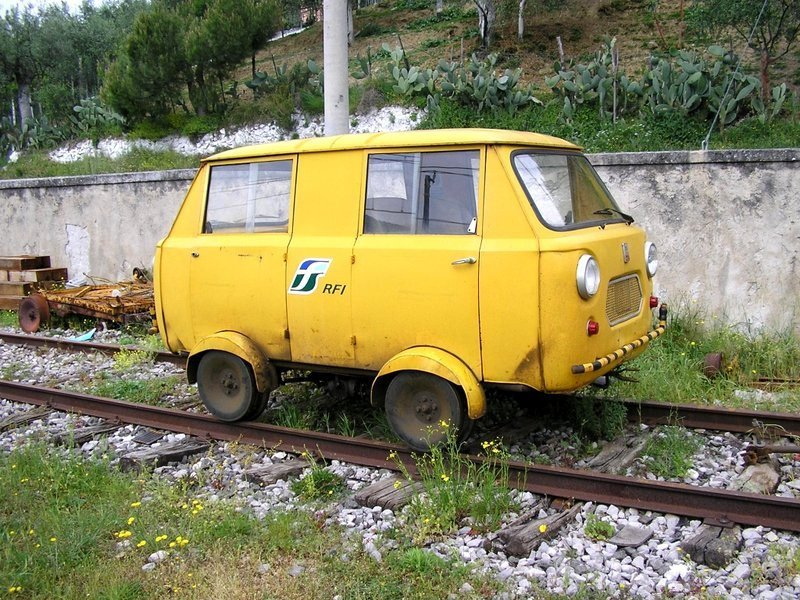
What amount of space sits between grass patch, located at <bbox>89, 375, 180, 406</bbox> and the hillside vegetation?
26.6 ft

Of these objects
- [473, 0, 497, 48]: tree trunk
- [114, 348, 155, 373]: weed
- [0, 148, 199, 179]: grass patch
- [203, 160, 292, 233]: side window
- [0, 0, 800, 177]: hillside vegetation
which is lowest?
[114, 348, 155, 373]: weed

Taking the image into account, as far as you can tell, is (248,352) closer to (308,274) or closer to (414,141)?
(308,274)

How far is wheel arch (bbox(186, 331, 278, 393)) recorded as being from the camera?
597cm

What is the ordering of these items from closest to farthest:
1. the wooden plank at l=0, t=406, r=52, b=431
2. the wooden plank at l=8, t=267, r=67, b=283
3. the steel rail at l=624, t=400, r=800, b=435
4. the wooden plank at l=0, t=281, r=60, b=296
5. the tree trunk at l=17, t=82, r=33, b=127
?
the steel rail at l=624, t=400, r=800, b=435, the wooden plank at l=0, t=406, r=52, b=431, the wooden plank at l=0, t=281, r=60, b=296, the wooden plank at l=8, t=267, r=67, b=283, the tree trunk at l=17, t=82, r=33, b=127

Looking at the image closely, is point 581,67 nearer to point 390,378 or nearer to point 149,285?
point 149,285

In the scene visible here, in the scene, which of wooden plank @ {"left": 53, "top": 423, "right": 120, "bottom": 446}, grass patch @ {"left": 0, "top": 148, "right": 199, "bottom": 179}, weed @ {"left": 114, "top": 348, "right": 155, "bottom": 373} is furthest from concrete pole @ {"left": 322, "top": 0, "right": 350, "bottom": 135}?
grass patch @ {"left": 0, "top": 148, "right": 199, "bottom": 179}

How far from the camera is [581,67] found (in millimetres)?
14109

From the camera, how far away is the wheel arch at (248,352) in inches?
235

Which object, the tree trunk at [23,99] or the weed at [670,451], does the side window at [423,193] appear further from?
the tree trunk at [23,99]

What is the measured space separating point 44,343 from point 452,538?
24.9 feet

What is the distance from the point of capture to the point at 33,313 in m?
11.2

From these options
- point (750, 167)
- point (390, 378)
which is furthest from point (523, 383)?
point (750, 167)

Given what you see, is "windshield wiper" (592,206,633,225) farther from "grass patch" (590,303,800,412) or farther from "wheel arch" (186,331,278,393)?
"wheel arch" (186,331,278,393)

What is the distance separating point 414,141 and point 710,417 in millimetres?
3238
